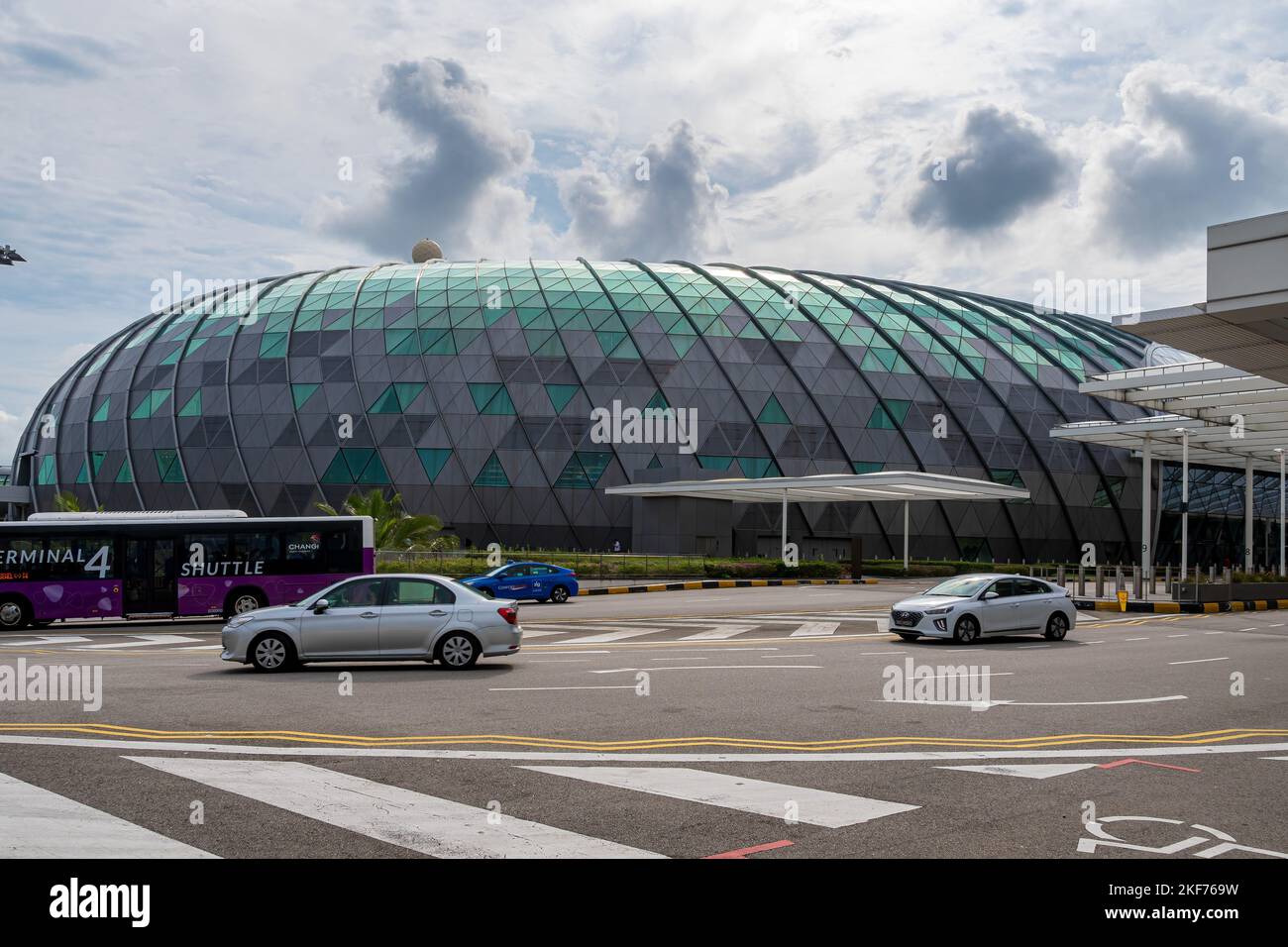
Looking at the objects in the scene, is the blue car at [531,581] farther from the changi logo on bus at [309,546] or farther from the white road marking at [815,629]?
the white road marking at [815,629]

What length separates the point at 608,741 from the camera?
33.2ft

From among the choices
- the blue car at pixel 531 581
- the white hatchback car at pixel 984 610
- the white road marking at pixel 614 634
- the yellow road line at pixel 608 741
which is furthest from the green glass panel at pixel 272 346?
the yellow road line at pixel 608 741

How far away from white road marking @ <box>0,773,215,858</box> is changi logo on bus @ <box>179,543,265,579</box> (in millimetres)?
20767

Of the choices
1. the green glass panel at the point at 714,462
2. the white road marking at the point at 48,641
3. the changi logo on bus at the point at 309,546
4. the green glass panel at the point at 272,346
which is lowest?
the white road marking at the point at 48,641

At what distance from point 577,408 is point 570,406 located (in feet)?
1.09

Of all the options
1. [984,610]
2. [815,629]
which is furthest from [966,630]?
[815,629]

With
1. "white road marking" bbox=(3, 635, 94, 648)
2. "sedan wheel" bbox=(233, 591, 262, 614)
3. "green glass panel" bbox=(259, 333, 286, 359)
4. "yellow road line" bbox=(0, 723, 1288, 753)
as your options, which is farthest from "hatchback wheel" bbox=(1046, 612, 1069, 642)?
"green glass panel" bbox=(259, 333, 286, 359)

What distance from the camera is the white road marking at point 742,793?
7.29 metres

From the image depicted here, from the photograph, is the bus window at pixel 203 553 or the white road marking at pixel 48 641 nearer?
the white road marking at pixel 48 641

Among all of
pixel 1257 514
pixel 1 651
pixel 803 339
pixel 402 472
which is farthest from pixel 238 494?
pixel 1257 514

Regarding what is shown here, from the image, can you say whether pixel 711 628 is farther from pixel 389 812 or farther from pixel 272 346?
pixel 272 346

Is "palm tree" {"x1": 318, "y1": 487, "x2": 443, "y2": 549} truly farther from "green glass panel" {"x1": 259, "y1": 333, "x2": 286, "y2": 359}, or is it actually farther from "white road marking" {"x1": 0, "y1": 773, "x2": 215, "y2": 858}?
"white road marking" {"x1": 0, "y1": 773, "x2": 215, "y2": 858}

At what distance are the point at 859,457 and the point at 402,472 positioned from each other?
21.5 m

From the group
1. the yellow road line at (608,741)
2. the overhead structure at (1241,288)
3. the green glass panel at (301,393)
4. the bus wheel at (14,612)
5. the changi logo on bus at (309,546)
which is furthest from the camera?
the green glass panel at (301,393)
